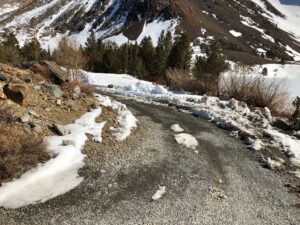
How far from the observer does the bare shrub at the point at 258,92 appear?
72.0 ft

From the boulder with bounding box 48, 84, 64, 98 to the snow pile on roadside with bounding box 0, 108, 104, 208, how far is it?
110 inches

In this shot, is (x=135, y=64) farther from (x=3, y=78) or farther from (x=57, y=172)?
(x=57, y=172)

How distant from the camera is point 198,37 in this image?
15675 centimetres

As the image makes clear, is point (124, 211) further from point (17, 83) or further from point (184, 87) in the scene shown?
point (184, 87)

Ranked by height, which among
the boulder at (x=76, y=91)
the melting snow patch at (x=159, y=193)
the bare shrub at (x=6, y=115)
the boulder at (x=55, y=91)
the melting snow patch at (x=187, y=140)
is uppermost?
the bare shrub at (x=6, y=115)

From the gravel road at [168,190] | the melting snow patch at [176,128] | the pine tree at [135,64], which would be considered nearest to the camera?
the gravel road at [168,190]

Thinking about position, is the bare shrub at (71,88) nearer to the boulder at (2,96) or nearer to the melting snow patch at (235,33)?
the boulder at (2,96)

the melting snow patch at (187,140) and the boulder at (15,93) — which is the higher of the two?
the boulder at (15,93)

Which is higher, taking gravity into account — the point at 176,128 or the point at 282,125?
the point at 176,128

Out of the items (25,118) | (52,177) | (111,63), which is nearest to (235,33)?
(111,63)

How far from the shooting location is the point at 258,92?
22.3 metres

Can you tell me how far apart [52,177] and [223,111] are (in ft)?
35.9

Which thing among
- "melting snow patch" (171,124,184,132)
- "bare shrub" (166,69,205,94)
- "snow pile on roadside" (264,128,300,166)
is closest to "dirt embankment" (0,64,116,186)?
"melting snow patch" (171,124,184,132)

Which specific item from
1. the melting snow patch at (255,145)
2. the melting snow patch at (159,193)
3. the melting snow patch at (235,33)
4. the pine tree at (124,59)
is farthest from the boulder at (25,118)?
the melting snow patch at (235,33)
